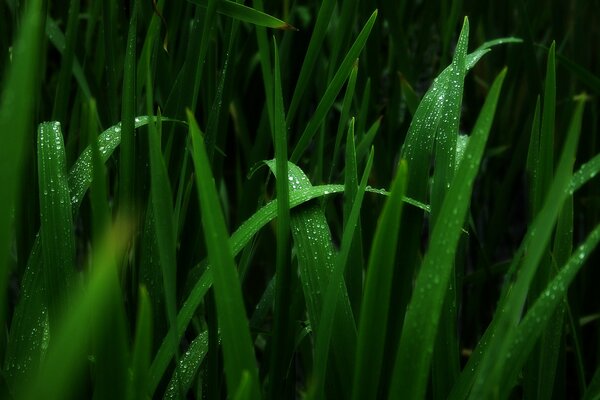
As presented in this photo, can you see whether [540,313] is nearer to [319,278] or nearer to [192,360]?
[319,278]

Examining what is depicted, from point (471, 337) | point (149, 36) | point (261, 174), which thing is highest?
point (149, 36)

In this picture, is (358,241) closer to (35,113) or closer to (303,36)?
(35,113)

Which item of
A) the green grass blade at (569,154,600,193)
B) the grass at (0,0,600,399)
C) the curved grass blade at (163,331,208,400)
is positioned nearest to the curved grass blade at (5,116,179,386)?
the grass at (0,0,600,399)

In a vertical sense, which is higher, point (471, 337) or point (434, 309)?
point (434, 309)

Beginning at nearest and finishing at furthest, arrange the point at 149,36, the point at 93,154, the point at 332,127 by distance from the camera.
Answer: the point at 93,154 < the point at 149,36 < the point at 332,127

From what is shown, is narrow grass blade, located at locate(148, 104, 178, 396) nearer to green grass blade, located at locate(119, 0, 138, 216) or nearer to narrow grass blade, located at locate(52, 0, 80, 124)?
green grass blade, located at locate(119, 0, 138, 216)

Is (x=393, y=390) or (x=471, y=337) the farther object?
(x=471, y=337)

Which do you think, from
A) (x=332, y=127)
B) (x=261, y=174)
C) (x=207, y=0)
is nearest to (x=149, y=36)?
(x=207, y=0)

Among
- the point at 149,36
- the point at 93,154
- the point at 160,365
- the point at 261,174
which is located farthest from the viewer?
the point at 261,174
